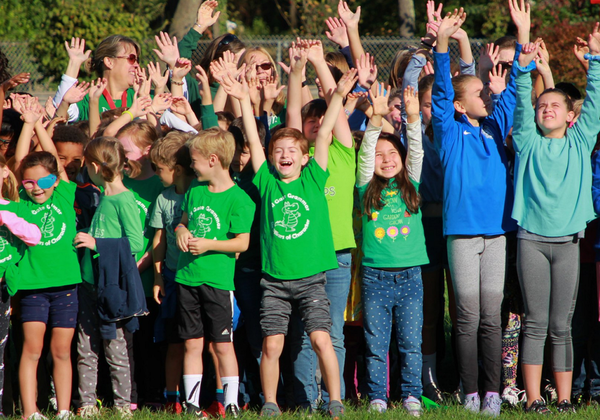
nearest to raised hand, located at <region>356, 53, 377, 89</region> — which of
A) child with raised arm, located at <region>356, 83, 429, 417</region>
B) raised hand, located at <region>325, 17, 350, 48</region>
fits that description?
child with raised arm, located at <region>356, 83, 429, 417</region>

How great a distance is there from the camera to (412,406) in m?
4.71

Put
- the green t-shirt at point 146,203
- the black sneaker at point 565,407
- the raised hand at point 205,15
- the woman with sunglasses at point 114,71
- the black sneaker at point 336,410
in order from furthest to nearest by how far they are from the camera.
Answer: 1. the raised hand at point 205,15
2. the woman with sunglasses at point 114,71
3. the green t-shirt at point 146,203
4. the black sneaker at point 565,407
5. the black sneaker at point 336,410

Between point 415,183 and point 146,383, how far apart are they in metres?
2.38

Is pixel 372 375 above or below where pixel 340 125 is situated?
below

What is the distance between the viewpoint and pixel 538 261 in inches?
186

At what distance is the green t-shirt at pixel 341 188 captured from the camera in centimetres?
486

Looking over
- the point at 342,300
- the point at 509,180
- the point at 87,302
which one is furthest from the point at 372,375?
the point at 87,302

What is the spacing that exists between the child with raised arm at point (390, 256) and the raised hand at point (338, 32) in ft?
4.43

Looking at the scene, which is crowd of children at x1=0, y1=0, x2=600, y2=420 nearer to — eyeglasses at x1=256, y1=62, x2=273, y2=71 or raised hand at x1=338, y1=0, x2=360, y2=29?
raised hand at x1=338, y1=0, x2=360, y2=29

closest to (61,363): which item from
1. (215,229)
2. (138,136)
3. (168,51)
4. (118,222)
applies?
(118,222)

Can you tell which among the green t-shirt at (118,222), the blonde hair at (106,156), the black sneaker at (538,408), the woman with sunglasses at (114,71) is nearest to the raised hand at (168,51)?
the woman with sunglasses at (114,71)

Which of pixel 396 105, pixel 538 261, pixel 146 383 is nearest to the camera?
pixel 538 261

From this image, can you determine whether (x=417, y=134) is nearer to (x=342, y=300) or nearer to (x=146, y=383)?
(x=342, y=300)

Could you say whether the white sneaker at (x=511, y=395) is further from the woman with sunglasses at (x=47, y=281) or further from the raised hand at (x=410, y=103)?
the woman with sunglasses at (x=47, y=281)
